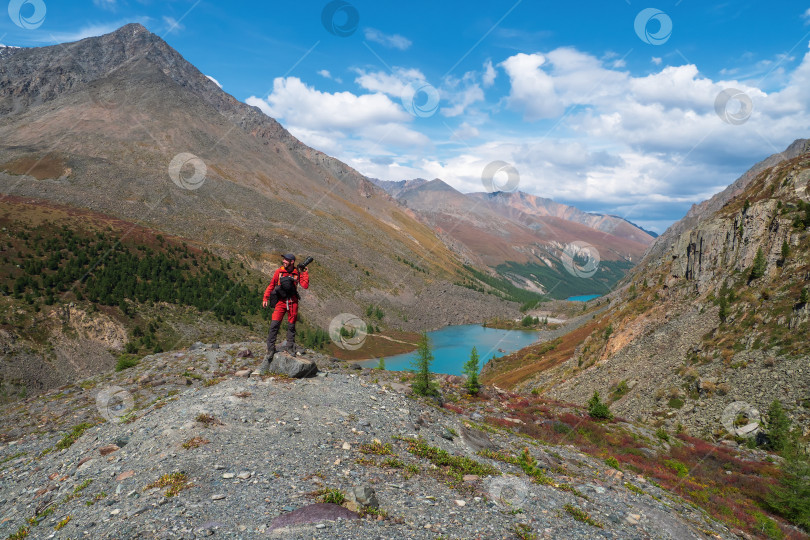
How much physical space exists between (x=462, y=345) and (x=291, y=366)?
13797 cm

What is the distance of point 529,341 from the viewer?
16375cm

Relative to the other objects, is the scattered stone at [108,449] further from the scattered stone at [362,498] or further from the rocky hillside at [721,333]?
the rocky hillside at [721,333]

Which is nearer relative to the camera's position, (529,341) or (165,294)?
(165,294)

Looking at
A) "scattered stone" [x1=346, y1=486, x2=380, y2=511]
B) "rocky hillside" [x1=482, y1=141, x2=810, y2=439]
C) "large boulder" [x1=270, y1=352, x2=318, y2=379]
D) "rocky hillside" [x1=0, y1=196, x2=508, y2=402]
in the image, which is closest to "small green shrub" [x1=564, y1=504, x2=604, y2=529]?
"scattered stone" [x1=346, y1=486, x2=380, y2=511]

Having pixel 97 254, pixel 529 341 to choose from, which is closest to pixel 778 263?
pixel 97 254

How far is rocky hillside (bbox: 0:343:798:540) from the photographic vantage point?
344 inches

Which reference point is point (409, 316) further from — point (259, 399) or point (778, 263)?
point (259, 399)

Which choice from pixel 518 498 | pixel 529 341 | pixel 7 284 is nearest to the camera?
pixel 518 498

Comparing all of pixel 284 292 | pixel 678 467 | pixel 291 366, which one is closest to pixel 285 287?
pixel 284 292

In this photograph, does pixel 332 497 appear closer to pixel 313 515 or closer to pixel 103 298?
pixel 313 515

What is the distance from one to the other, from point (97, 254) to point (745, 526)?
362 feet

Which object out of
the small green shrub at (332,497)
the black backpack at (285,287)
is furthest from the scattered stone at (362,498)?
the black backpack at (285,287)

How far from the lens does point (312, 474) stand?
419 inches

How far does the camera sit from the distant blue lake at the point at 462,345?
118 meters
